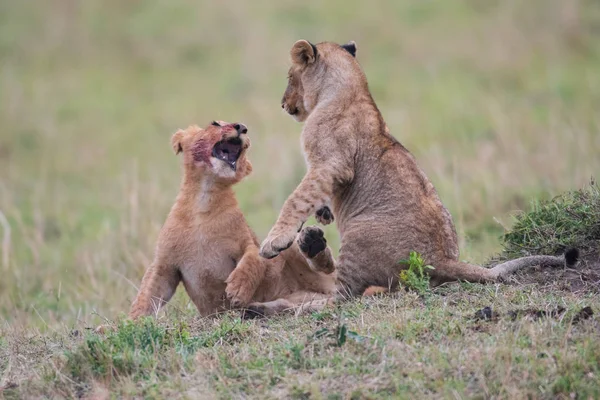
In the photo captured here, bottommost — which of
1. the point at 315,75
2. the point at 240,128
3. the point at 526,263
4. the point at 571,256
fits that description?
the point at 526,263

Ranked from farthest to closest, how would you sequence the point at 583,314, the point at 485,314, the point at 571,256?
the point at 571,256 → the point at 485,314 → the point at 583,314

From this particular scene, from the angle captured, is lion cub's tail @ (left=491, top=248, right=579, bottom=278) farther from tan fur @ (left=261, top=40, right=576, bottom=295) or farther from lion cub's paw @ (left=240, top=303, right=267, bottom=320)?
lion cub's paw @ (left=240, top=303, right=267, bottom=320)

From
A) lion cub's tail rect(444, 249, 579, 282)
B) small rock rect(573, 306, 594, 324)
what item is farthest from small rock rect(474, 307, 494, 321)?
lion cub's tail rect(444, 249, 579, 282)

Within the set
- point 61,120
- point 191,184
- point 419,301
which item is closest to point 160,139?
point 61,120

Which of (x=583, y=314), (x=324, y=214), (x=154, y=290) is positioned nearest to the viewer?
(x=583, y=314)

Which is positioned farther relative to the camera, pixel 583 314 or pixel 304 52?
pixel 304 52

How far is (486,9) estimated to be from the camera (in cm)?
1928

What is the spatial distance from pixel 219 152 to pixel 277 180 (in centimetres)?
607

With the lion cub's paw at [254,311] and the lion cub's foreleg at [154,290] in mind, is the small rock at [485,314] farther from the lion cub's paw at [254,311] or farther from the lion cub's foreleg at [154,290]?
the lion cub's foreleg at [154,290]

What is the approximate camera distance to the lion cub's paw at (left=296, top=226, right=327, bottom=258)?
643 centimetres

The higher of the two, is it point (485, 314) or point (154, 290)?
point (485, 314)

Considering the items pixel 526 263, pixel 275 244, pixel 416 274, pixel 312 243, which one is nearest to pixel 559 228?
pixel 526 263

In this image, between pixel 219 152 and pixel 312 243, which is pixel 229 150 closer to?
pixel 219 152

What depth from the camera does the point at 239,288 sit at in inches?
247
